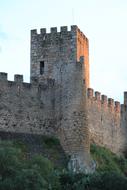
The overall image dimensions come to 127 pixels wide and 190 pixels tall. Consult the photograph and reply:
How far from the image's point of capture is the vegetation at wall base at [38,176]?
3597 cm

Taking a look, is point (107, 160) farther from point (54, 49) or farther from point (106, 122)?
point (54, 49)

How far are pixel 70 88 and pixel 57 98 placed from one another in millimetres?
1266

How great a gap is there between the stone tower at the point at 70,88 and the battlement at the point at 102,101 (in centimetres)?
347

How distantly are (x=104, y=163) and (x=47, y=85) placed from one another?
586 cm

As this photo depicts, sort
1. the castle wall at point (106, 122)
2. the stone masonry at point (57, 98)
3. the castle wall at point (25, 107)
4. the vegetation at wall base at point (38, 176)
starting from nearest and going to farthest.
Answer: the vegetation at wall base at point (38, 176)
the stone masonry at point (57, 98)
the castle wall at point (25, 107)
the castle wall at point (106, 122)

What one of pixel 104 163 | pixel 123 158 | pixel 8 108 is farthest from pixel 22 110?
pixel 123 158

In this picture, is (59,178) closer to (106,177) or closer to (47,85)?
(106,177)

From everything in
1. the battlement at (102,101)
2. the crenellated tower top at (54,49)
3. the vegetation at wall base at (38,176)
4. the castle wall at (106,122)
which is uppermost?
the crenellated tower top at (54,49)

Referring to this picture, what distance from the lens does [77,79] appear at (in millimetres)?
46594

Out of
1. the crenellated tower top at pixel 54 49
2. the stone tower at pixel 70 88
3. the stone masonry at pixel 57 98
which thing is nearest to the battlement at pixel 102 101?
the crenellated tower top at pixel 54 49

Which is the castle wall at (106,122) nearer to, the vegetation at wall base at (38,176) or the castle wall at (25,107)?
the castle wall at (25,107)

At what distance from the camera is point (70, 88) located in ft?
153

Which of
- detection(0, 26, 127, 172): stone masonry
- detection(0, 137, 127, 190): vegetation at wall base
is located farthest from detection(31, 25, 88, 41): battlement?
detection(0, 137, 127, 190): vegetation at wall base

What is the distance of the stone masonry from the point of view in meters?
46.0
